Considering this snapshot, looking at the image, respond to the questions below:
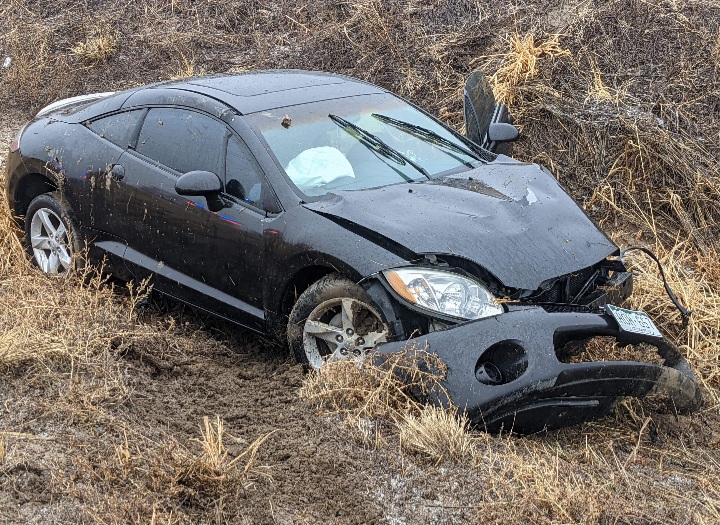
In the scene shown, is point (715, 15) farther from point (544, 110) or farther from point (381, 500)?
point (381, 500)

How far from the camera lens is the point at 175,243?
569 cm

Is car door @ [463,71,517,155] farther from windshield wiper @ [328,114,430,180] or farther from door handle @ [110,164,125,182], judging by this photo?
door handle @ [110,164,125,182]

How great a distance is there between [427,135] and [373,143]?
556 mm

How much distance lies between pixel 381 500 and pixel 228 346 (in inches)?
86.3

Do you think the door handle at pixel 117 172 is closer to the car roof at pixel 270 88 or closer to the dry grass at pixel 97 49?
the car roof at pixel 270 88

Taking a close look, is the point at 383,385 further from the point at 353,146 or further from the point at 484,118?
the point at 484,118

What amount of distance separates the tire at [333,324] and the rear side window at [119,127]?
6.34 ft

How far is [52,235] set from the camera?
6633mm

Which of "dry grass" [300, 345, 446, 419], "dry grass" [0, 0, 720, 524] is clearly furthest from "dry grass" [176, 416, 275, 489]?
"dry grass" [300, 345, 446, 419]

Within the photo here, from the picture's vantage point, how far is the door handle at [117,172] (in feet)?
19.6

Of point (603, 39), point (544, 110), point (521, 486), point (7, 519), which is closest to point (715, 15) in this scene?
point (603, 39)

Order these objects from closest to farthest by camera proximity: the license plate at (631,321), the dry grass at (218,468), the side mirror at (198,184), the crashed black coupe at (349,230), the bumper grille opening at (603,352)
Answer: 1. the dry grass at (218,468)
2. the crashed black coupe at (349,230)
3. the license plate at (631,321)
4. the bumper grille opening at (603,352)
5. the side mirror at (198,184)

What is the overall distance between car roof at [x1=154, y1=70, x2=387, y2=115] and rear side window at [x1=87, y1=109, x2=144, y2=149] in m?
0.27

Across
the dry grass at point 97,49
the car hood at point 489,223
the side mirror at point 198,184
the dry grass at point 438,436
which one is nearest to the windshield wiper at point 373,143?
the car hood at point 489,223
